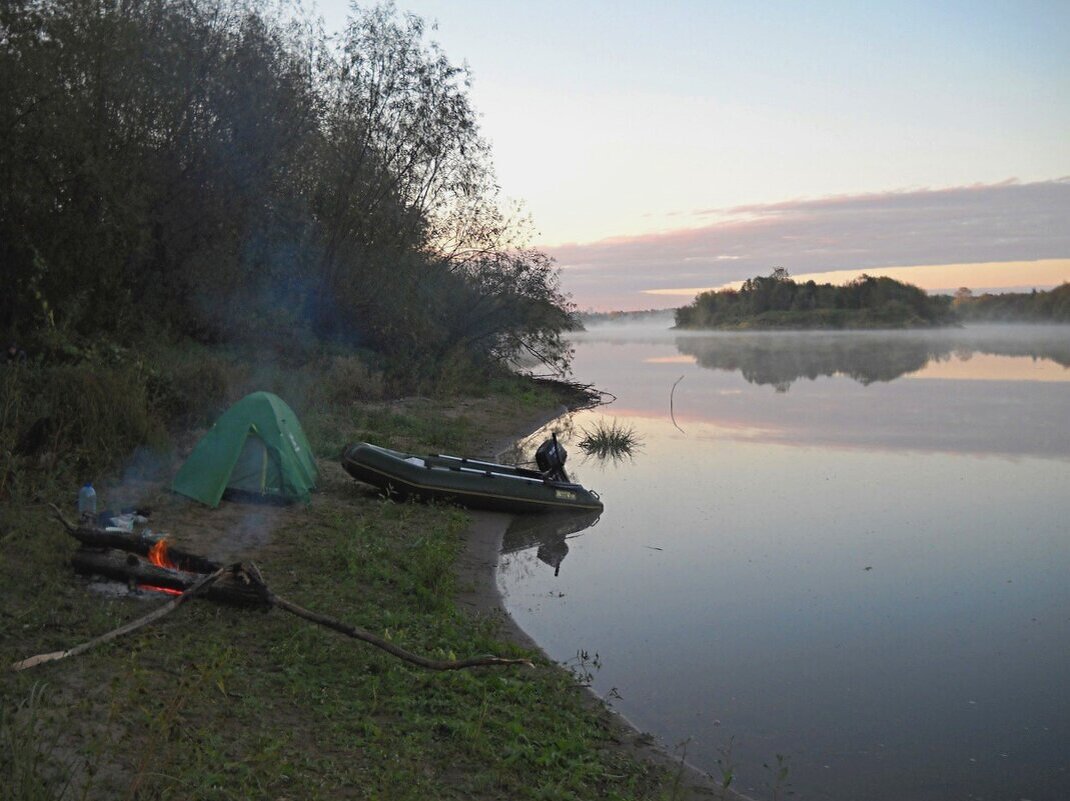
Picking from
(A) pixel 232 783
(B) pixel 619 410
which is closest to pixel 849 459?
(B) pixel 619 410

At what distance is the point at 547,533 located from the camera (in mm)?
11742

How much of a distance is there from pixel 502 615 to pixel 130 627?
3.39m

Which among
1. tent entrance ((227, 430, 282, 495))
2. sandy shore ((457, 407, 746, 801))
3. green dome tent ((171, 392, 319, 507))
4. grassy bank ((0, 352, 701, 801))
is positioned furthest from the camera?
tent entrance ((227, 430, 282, 495))

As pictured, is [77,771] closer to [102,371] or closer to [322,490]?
[102,371]

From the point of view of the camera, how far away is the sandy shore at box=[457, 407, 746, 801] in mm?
5305

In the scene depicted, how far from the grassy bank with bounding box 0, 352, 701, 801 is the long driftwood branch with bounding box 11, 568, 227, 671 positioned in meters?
0.07

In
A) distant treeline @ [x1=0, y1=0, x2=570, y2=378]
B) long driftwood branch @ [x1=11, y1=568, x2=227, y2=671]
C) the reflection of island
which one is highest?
distant treeline @ [x1=0, y1=0, x2=570, y2=378]

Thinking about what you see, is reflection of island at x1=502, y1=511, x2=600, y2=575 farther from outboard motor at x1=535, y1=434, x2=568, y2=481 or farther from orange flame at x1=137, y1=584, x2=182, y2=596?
orange flame at x1=137, y1=584, x2=182, y2=596

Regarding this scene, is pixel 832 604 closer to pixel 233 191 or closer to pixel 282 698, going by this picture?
pixel 282 698

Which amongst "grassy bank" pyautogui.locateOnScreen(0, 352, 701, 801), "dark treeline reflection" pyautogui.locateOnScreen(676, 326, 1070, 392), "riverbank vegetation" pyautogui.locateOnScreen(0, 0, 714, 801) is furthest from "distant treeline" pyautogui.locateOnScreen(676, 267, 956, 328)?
"grassy bank" pyautogui.locateOnScreen(0, 352, 701, 801)

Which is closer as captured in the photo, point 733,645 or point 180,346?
point 733,645

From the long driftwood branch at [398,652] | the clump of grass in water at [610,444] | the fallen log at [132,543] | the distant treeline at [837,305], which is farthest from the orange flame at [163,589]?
the distant treeline at [837,305]

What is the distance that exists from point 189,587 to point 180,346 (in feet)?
29.3

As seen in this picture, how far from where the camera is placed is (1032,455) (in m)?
17.4
